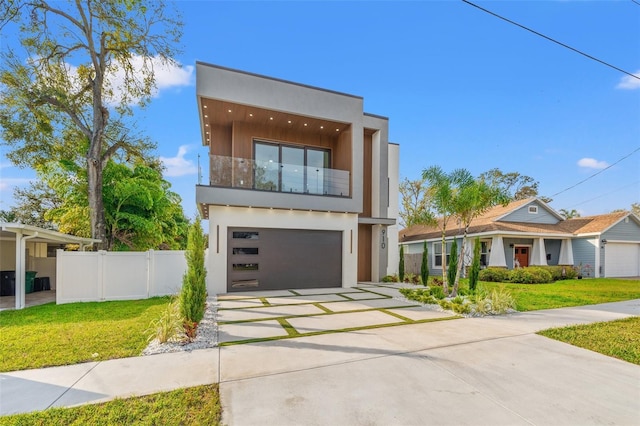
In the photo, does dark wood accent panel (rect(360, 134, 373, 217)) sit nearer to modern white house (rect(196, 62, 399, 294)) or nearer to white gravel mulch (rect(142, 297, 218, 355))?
modern white house (rect(196, 62, 399, 294))

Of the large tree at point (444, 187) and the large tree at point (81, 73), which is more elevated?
the large tree at point (81, 73)

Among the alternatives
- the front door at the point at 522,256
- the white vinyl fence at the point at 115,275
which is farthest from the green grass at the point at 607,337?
the front door at the point at 522,256

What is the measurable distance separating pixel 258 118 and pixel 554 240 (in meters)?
20.0

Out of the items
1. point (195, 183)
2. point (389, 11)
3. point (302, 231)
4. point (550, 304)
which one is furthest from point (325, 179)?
point (550, 304)

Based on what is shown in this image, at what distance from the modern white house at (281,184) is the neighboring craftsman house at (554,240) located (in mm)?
8174

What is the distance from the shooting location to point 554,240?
61.2ft

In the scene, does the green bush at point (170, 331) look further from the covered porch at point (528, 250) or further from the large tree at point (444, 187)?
the covered porch at point (528, 250)

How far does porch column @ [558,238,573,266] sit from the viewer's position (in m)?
18.4

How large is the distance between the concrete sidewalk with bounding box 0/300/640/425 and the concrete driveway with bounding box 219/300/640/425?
0.01m

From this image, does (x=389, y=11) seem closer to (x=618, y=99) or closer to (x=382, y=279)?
(x=382, y=279)

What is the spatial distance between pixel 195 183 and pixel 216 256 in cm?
272

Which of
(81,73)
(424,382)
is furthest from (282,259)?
(81,73)

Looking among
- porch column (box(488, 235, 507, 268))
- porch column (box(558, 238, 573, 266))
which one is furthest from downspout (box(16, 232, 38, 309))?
porch column (box(558, 238, 573, 266))

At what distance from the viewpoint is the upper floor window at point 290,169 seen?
36.1 ft
